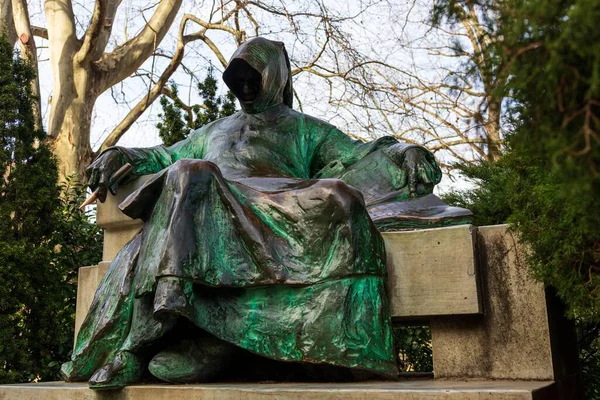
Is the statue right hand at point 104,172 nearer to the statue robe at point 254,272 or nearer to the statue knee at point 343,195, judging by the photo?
the statue robe at point 254,272

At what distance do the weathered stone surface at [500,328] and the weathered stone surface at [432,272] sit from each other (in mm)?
103

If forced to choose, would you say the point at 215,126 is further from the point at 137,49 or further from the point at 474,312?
the point at 137,49

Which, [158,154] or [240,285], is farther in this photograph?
[158,154]

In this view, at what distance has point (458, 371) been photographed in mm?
3350

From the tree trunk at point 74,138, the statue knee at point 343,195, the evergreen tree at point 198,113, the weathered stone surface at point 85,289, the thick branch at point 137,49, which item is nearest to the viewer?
the statue knee at point 343,195

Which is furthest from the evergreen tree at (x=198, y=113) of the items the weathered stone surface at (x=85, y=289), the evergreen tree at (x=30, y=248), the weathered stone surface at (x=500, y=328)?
the weathered stone surface at (x=500, y=328)

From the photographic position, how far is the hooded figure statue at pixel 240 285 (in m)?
3.19

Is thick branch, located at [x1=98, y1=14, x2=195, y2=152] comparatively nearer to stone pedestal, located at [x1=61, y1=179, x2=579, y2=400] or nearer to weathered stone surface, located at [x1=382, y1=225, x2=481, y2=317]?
stone pedestal, located at [x1=61, y1=179, x2=579, y2=400]

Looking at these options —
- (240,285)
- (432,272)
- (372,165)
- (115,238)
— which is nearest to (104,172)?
(115,238)

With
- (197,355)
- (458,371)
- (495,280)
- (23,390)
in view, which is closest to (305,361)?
(197,355)

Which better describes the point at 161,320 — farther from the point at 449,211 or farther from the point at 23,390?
the point at 449,211

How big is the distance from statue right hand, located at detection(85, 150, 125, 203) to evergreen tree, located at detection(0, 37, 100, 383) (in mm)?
2036

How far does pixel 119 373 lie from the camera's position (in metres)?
3.24

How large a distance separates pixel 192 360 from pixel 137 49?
30.7ft
